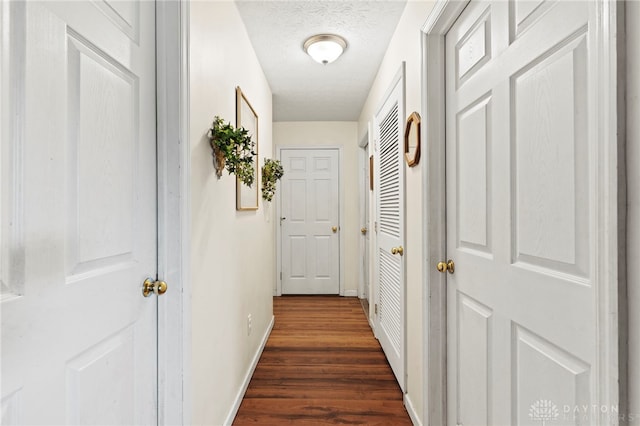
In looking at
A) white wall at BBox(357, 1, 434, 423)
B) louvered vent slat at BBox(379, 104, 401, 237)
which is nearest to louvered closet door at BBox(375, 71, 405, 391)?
louvered vent slat at BBox(379, 104, 401, 237)

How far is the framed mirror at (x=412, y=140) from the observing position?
5.35ft

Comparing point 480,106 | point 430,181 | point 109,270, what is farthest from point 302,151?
point 109,270

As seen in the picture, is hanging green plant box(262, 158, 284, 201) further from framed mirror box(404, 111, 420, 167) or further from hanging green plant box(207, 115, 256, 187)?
framed mirror box(404, 111, 420, 167)

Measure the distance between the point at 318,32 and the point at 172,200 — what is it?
5.50 feet

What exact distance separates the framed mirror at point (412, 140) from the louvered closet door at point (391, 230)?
0.18 m

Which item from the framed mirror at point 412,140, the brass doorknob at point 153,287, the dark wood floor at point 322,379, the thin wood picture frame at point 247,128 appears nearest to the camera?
the brass doorknob at point 153,287

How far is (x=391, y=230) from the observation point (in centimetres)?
235

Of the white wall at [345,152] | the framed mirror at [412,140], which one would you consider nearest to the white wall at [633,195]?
the framed mirror at [412,140]

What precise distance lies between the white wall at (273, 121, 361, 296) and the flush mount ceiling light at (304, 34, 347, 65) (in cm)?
200

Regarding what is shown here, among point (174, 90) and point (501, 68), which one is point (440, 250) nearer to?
point (501, 68)

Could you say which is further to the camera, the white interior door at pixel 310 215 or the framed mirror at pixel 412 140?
the white interior door at pixel 310 215

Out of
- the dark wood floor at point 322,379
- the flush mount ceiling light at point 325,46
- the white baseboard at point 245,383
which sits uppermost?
the flush mount ceiling light at point 325,46

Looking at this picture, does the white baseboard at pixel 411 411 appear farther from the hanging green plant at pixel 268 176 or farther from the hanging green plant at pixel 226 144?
the hanging green plant at pixel 268 176

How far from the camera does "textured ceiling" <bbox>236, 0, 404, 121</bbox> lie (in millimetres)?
1962
